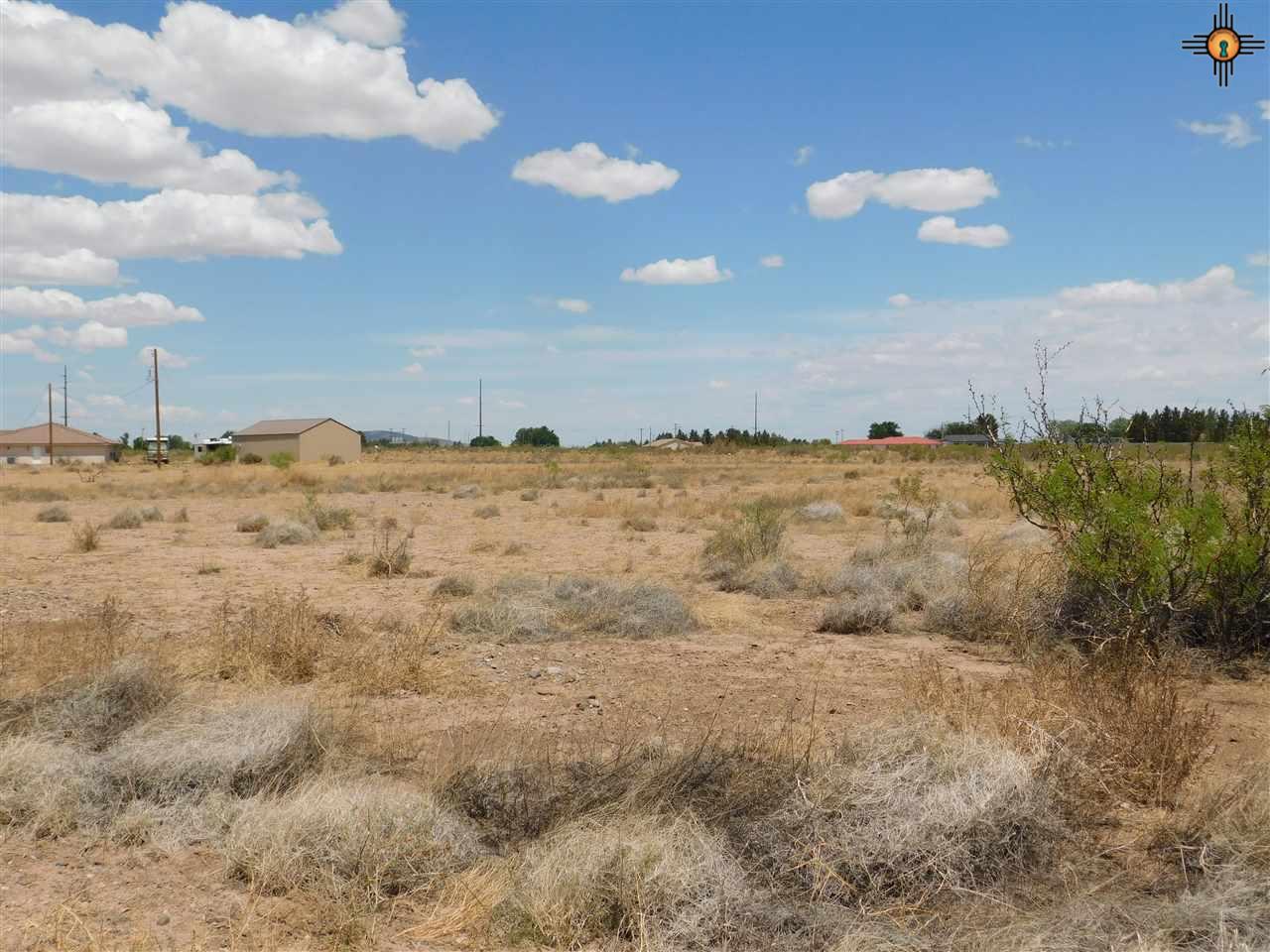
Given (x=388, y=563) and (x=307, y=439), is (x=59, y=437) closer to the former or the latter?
(x=307, y=439)

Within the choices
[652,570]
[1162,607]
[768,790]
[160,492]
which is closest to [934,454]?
[160,492]

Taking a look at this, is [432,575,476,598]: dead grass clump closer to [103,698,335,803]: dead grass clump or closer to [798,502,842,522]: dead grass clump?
[103,698,335,803]: dead grass clump

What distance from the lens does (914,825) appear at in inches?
188

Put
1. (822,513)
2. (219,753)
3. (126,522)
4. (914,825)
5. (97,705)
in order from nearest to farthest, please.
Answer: (914,825), (219,753), (97,705), (126,522), (822,513)

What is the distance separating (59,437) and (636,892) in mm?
114965

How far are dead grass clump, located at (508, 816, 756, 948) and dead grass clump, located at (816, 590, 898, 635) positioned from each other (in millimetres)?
6777

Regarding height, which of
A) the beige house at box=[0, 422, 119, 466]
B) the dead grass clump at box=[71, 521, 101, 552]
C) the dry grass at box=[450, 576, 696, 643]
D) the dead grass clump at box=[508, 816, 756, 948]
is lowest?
the dead grass clump at box=[508, 816, 756, 948]

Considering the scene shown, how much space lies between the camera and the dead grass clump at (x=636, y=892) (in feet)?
A: 13.9

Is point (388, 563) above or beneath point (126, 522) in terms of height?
beneath

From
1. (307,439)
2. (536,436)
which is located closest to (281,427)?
(307,439)

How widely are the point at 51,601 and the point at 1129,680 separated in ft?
40.2

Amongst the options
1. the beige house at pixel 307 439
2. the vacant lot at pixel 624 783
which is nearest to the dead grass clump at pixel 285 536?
the vacant lot at pixel 624 783

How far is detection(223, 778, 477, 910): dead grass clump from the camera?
15.4 ft

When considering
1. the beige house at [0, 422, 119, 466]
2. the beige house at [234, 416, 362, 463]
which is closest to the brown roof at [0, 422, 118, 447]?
the beige house at [0, 422, 119, 466]
